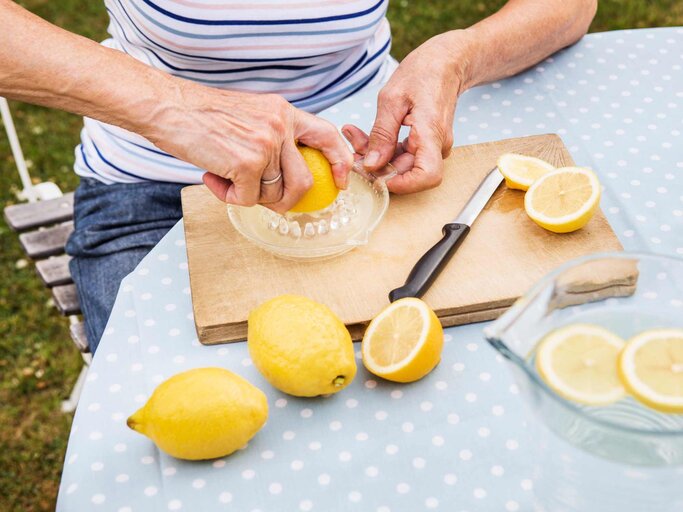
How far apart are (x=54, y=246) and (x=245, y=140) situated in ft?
2.63

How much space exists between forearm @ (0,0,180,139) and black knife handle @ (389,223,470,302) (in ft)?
1.44

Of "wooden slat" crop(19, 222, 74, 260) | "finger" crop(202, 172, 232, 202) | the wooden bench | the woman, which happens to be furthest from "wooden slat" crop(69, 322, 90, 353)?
"finger" crop(202, 172, 232, 202)

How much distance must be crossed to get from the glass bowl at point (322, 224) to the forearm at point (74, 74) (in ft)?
0.69

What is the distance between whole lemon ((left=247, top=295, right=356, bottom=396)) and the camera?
3.22 ft

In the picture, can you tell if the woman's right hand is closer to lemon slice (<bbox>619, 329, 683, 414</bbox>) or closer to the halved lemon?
the halved lemon

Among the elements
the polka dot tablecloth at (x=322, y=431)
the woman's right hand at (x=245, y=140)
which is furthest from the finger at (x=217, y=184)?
the polka dot tablecloth at (x=322, y=431)

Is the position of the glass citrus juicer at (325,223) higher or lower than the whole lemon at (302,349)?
lower

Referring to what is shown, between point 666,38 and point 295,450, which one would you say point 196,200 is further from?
point 666,38

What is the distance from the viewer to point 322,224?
1.32 m

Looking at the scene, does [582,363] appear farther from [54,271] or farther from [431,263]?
[54,271]

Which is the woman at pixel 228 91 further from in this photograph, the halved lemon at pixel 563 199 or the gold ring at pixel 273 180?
the halved lemon at pixel 563 199

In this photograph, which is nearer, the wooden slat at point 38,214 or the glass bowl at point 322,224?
the glass bowl at point 322,224

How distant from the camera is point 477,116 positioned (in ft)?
5.09

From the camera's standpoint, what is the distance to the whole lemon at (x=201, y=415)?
3.03 ft
